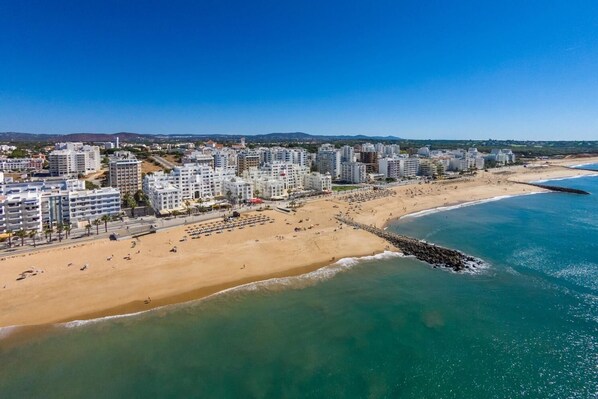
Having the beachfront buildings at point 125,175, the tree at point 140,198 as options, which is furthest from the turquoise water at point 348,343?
the beachfront buildings at point 125,175

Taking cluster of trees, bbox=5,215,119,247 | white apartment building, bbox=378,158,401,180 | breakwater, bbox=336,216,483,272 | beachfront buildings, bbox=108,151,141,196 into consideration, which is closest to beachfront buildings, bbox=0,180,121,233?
cluster of trees, bbox=5,215,119,247

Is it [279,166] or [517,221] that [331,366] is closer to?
[517,221]

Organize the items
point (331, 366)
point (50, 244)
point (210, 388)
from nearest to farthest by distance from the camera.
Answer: point (210, 388), point (331, 366), point (50, 244)

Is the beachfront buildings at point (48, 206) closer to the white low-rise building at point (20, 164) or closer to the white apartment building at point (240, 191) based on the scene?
the white apartment building at point (240, 191)

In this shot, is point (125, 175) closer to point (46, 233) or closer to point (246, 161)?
point (46, 233)

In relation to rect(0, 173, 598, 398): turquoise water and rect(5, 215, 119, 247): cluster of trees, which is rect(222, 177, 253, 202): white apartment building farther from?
rect(0, 173, 598, 398): turquoise water

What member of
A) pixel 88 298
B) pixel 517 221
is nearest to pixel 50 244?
pixel 88 298

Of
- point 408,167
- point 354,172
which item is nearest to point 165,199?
point 354,172
